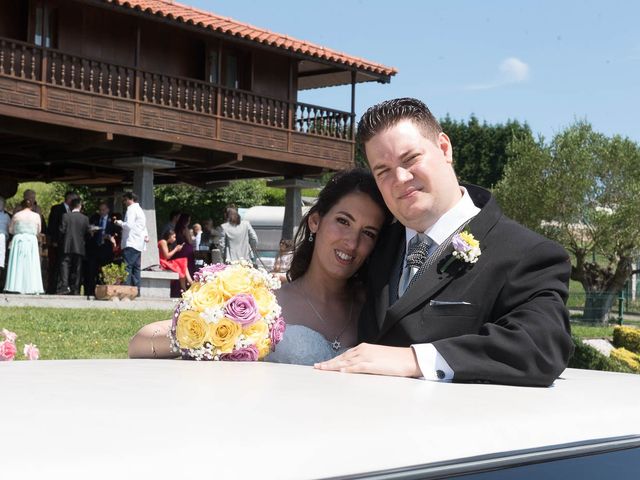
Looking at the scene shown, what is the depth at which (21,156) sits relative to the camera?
78.7ft

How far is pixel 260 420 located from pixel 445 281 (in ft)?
4.24

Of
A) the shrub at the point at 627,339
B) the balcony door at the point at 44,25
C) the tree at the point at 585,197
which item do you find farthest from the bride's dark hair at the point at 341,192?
the tree at the point at 585,197

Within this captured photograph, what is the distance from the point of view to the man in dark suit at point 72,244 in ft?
55.2

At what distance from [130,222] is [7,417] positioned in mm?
16117

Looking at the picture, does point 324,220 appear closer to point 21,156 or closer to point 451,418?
point 451,418

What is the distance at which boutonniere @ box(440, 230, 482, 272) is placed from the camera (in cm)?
252

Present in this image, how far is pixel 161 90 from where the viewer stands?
20641 mm

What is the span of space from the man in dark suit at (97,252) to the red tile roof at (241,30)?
4.47 m

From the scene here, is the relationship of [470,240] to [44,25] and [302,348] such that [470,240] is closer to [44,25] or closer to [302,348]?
[302,348]

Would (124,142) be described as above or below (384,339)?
above

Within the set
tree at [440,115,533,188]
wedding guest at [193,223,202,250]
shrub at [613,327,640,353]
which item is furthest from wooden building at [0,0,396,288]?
tree at [440,115,533,188]

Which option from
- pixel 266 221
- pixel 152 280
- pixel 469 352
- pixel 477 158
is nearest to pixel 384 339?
pixel 469 352

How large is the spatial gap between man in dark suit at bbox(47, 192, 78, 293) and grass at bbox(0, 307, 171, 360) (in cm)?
373

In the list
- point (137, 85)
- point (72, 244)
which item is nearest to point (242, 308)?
point (72, 244)
